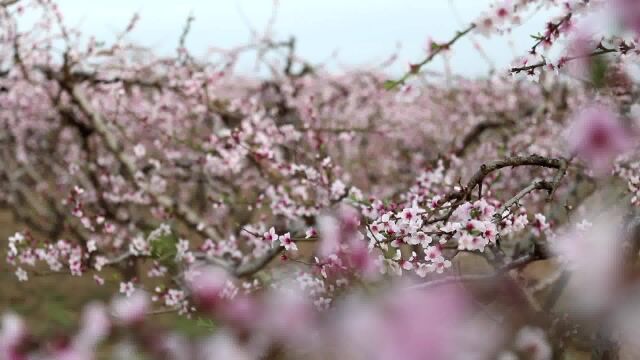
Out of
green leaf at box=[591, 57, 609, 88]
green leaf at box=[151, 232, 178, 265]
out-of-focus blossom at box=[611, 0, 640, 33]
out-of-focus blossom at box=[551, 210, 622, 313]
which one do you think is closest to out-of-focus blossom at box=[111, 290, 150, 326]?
out-of-focus blossom at box=[551, 210, 622, 313]

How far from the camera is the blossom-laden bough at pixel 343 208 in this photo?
3.01ft

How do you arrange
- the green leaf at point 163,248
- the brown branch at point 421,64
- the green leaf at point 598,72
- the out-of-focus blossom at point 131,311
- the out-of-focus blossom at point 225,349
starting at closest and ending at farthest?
the out-of-focus blossom at point 225,349
the out-of-focus blossom at point 131,311
the green leaf at point 598,72
the brown branch at point 421,64
the green leaf at point 163,248

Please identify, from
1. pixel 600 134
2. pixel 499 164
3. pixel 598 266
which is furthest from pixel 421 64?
pixel 598 266

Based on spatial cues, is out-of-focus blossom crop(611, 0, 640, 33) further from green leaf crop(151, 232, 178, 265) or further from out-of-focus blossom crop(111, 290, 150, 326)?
green leaf crop(151, 232, 178, 265)

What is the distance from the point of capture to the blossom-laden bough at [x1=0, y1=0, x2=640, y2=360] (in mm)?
918

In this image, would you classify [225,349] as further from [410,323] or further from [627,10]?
[627,10]

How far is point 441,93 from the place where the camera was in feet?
47.6

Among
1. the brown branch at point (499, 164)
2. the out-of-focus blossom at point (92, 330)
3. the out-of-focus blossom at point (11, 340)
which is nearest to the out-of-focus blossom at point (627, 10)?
the out-of-focus blossom at point (92, 330)

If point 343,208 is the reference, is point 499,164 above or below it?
below

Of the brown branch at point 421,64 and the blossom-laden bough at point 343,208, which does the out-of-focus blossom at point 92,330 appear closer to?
the blossom-laden bough at point 343,208

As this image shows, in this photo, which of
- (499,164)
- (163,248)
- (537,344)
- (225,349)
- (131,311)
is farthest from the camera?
(163,248)

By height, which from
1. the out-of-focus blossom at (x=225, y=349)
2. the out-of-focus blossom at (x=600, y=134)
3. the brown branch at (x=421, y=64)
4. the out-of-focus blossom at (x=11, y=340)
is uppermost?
the brown branch at (x=421, y=64)

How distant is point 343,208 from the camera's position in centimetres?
502

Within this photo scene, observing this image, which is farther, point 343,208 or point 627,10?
point 343,208
